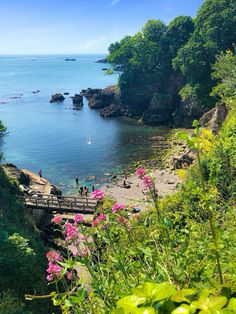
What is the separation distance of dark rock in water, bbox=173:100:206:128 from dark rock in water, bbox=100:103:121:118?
13474 millimetres

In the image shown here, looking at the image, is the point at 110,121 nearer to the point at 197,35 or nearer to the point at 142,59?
the point at 142,59

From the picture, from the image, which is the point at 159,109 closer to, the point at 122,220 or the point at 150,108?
the point at 150,108

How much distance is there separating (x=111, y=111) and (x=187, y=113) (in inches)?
702

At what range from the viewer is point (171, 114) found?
54.8 meters

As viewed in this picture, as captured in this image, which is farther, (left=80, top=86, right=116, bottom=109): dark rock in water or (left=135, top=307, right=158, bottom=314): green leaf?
(left=80, top=86, right=116, bottom=109): dark rock in water

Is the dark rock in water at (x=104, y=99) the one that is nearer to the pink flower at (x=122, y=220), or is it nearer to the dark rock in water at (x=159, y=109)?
the dark rock in water at (x=159, y=109)

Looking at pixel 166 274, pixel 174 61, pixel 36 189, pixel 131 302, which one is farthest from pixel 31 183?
pixel 174 61

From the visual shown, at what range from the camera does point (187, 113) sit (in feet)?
162

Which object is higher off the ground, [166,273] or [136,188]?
[166,273]

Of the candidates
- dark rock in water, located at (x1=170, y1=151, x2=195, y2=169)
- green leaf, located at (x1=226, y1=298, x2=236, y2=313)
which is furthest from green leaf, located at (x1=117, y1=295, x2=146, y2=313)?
dark rock in water, located at (x1=170, y1=151, x2=195, y2=169)

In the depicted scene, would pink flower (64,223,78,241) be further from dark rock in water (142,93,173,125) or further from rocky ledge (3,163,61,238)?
dark rock in water (142,93,173,125)

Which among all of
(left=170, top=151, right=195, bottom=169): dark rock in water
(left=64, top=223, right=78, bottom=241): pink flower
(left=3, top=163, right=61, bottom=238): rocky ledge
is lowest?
(left=3, top=163, right=61, bottom=238): rocky ledge

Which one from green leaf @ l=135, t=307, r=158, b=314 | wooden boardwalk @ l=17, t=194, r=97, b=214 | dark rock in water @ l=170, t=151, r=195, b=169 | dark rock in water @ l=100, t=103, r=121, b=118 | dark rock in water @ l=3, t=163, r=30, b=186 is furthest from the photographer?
dark rock in water @ l=100, t=103, r=121, b=118

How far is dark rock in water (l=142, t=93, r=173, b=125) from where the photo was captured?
53.9m
